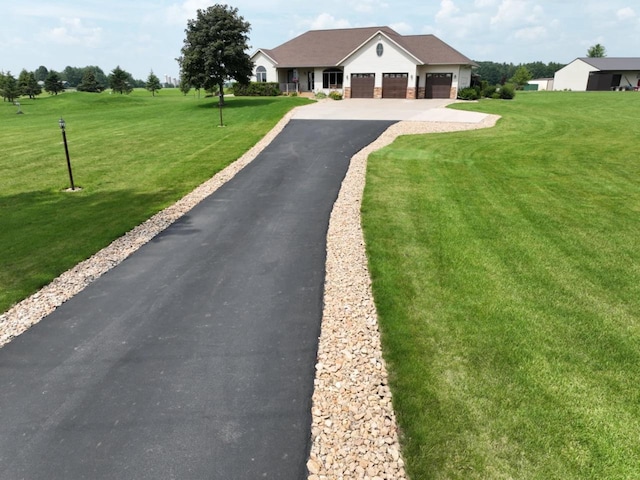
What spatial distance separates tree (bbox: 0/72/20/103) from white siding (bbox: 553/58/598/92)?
298ft

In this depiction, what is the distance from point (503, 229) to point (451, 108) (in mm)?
28159

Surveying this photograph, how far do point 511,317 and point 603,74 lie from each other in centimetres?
8151

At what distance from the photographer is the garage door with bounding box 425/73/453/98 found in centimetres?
4612

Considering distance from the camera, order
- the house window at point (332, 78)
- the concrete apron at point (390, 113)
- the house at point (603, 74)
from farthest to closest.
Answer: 1. the house at point (603, 74)
2. the house window at point (332, 78)
3. the concrete apron at point (390, 113)

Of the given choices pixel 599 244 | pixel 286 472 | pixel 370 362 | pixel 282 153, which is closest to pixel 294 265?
pixel 370 362

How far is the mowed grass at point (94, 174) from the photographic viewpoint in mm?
10258

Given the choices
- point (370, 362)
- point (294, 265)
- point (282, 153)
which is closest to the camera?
point (370, 362)

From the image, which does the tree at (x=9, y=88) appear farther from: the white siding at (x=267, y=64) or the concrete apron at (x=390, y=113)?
the concrete apron at (x=390, y=113)

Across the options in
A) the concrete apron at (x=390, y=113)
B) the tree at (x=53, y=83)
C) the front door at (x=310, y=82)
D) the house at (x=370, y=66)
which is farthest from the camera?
the tree at (x=53, y=83)

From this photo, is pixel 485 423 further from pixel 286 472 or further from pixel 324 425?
pixel 286 472

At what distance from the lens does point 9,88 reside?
61.3 meters

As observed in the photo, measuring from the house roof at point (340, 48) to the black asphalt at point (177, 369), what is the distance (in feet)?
136

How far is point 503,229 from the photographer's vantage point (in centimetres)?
1122

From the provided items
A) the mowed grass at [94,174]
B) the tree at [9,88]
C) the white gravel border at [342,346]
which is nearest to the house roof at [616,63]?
the mowed grass at [94,174]
